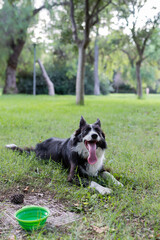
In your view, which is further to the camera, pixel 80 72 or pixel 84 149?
pixel 80 72

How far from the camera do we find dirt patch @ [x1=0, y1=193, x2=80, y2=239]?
2.71 meters

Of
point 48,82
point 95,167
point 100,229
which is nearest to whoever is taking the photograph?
point 100,229

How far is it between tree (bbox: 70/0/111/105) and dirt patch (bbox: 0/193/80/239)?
40.6 ft

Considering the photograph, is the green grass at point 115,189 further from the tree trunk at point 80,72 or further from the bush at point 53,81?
the bush at point 53,81

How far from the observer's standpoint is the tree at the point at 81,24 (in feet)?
47.3

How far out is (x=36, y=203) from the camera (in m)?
3.41

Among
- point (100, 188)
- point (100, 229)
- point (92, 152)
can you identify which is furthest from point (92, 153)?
point (100, 229)

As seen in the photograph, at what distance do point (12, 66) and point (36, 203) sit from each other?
27.4m

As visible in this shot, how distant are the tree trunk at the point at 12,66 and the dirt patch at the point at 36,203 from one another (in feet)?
84.3

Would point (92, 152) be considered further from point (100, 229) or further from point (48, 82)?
point (48, 82)

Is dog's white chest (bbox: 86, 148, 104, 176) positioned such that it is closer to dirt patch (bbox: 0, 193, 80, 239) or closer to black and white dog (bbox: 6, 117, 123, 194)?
black and white dog (bbox: 6, 117, 123, 194)

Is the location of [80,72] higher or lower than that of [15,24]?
lower

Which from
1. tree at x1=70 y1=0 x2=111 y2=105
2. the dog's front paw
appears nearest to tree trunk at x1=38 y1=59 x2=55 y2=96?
tree at x1=70 y1=0 x2=111 y2=105

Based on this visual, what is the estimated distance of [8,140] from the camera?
6953 mm
